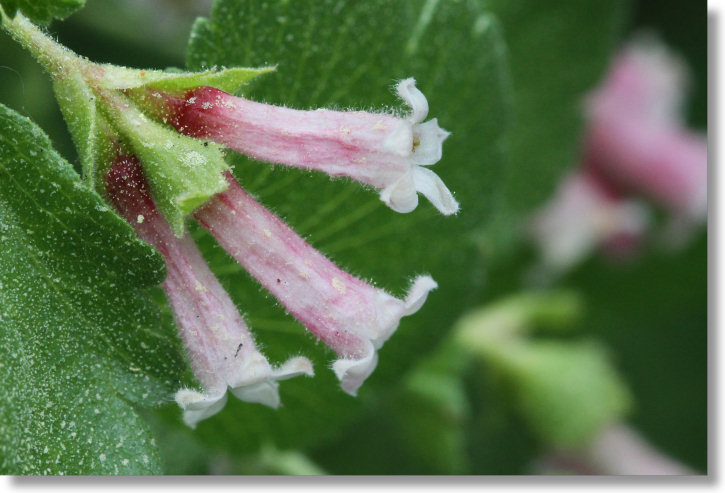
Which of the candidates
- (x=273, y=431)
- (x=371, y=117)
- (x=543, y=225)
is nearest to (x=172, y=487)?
(x=273, y=431)

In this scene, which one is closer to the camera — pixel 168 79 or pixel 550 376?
pixel 168 79

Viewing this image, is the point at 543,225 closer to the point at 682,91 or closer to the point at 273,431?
the point at 682,91

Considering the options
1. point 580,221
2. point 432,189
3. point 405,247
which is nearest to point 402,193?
point 432,189

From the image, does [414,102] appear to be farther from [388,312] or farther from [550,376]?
[550,376]

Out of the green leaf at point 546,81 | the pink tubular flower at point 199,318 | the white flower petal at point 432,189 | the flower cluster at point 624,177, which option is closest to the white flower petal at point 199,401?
the pink tubular flower at point 199,318

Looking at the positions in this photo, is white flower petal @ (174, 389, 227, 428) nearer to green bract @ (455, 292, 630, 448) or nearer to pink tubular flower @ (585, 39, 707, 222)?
green bract @ (455, 292, 630, 448)

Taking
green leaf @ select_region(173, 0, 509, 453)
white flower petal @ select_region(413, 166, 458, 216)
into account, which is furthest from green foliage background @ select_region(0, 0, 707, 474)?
white flower petal @ select_region(413, 166, 458, 216)
